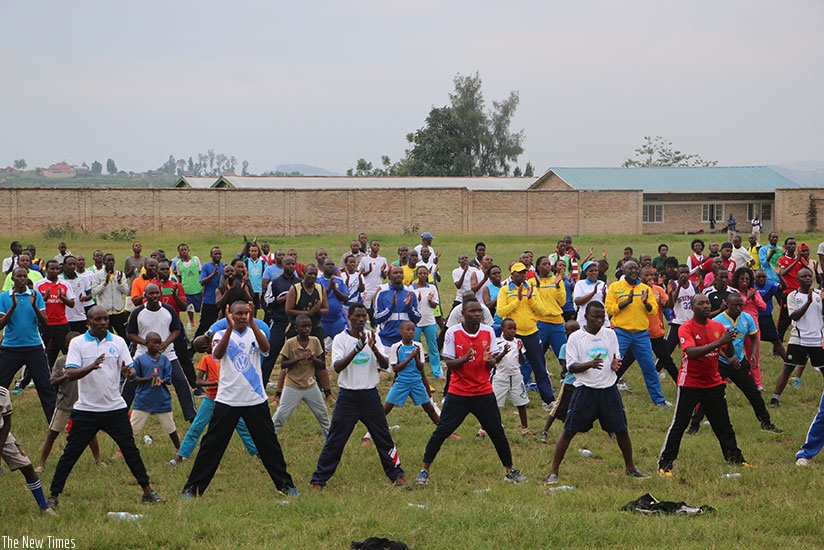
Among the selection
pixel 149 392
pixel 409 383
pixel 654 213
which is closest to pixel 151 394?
pixel 149 392

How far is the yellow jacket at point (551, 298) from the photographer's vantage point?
40.5 feet

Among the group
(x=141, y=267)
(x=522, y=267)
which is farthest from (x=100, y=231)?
(x=522, y=267)

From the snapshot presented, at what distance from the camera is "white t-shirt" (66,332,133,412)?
314 inches

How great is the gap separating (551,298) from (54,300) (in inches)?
284

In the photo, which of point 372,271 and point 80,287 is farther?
point 372,271

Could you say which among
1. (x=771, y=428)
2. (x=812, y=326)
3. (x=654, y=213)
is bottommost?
(x=771, y=428)

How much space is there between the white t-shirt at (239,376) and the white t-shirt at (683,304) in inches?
309

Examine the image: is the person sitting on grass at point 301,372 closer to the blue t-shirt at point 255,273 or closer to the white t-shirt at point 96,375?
the white t-shirt at point 96,375

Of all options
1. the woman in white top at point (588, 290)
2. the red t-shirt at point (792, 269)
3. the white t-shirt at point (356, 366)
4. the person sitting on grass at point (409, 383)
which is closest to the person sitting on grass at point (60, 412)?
the white t-shirt at point (356, 366)

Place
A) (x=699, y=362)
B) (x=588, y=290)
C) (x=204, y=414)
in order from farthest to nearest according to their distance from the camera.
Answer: (x=588, y=290) < (x=204, y=414) < (x=699, y=362)

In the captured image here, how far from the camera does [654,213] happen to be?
58.4 meters

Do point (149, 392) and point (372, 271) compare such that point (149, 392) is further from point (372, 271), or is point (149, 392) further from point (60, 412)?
point (372, 271)

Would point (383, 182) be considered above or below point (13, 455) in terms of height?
above

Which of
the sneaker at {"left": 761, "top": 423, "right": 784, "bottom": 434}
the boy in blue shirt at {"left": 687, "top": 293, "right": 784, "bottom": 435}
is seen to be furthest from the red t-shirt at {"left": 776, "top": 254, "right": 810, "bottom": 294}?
the sneaker at {"left": 761, "top": 423, "right": 784, "bottom": 434}
